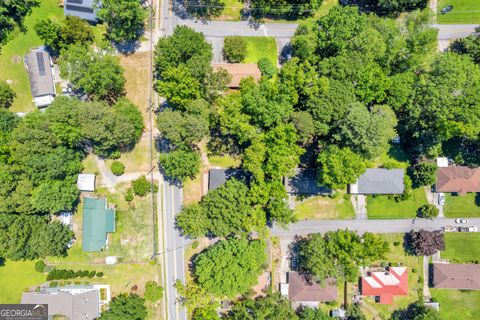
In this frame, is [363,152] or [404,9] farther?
[404,9]

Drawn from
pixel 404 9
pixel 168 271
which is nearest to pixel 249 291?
pixel 168 271

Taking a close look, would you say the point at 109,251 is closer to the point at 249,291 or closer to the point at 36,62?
the point at 249,291

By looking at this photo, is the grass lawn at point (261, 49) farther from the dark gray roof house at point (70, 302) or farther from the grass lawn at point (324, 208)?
the dark gray roof house at point (70, 302)

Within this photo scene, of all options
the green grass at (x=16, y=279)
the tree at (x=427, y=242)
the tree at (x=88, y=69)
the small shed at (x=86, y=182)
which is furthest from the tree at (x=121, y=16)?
the tree at (x=427, y=242)

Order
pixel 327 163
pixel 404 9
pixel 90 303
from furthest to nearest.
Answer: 1. pixel 404 9
2. pixel 90 303
3. pixel 327 163

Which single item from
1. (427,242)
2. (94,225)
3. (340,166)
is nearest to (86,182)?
(94,225)

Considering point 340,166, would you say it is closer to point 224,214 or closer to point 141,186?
point 224,214
